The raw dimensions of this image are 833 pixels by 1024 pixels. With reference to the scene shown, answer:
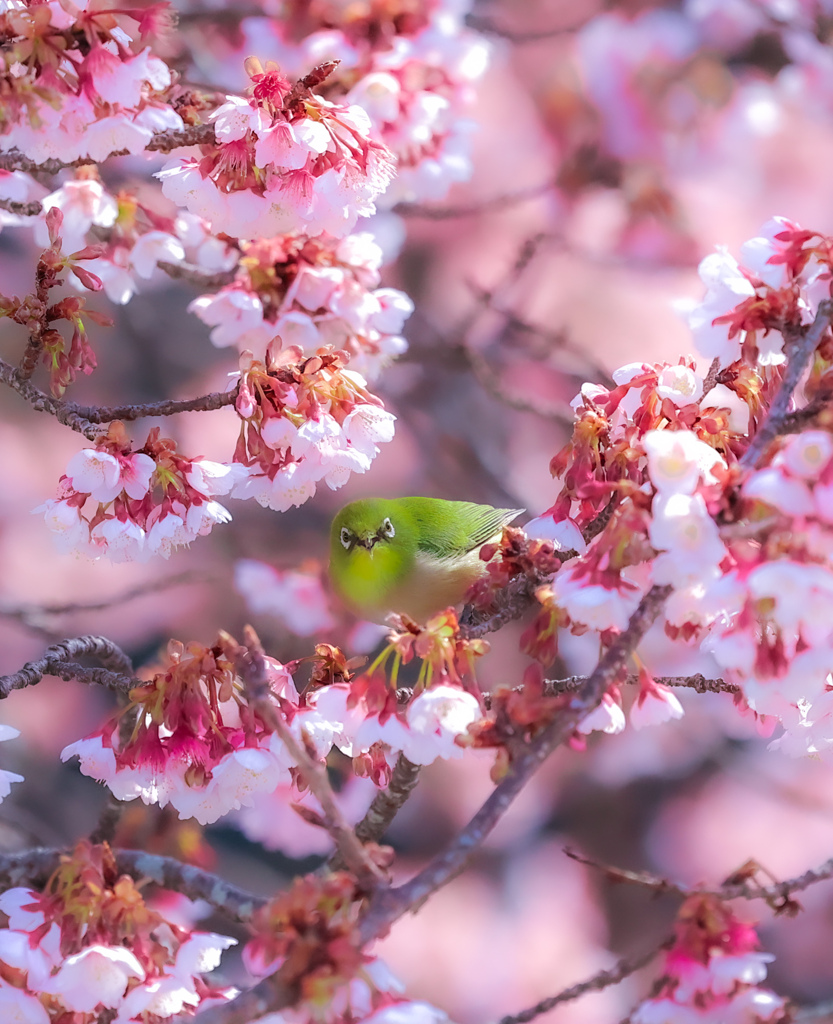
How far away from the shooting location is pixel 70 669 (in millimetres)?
1278

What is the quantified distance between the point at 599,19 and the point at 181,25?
6.19 ft

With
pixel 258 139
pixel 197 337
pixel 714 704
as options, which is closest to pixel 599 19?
pixel 197 337

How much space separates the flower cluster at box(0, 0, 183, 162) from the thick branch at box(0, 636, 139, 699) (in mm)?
696

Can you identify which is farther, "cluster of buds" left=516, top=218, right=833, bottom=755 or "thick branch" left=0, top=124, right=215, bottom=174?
"thick branch" left=0, top=124, right=215, bottom=174

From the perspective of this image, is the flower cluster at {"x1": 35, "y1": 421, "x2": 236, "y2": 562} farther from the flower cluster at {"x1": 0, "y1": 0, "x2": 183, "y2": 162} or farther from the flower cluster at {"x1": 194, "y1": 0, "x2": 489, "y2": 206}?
the flower cluster at {"x1": 194, "y1": 0, "x2": 489, "y2": 206}

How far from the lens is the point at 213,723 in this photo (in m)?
1.10

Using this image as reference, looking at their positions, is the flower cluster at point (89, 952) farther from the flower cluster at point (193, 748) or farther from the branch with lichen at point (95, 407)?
the branch with lichen at point (95, 407)

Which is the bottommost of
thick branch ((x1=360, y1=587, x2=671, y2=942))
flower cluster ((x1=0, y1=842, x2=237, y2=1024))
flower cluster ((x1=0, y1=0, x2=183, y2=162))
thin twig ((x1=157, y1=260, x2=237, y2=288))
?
flower cluster ((x1=0, y1=842, x2=237, y2=1024))

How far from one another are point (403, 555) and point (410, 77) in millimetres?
1042

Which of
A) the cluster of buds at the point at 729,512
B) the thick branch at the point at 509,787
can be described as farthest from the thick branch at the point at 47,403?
the thick branch at the point at 509,787

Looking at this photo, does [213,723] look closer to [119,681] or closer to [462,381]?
[119,681]

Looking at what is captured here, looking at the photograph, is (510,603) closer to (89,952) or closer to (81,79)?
(89,952)

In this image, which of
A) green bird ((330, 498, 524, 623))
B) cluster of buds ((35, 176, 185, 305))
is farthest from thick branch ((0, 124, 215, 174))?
green bird ((330, 498, 524, 623))

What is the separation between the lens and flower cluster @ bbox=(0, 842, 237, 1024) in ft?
3.03
